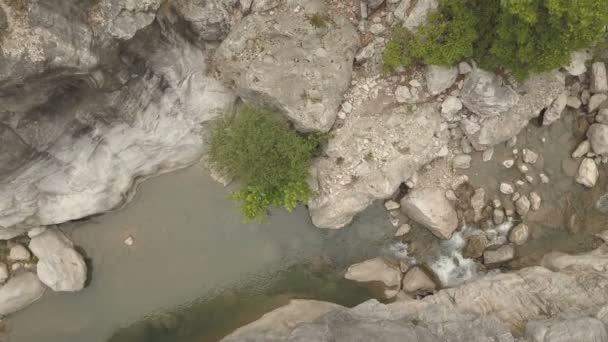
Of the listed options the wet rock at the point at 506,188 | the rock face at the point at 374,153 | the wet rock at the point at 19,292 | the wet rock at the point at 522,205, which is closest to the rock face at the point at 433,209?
the rock face at the point at 374,153

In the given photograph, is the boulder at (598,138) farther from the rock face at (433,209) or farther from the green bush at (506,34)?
the rock face at (433,209)

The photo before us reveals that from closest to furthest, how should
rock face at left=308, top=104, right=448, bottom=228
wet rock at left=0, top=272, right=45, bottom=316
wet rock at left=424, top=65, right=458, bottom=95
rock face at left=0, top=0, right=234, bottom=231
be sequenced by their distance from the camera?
rock face at left=0, top=0, right=234, bottom=231 < wet rock at left=424, top=65, right=458, bottom=95 < rock face at left=308, top=104, right=448, bottom=228 < wet rock at left=0, top=272, right=45, bottom=316

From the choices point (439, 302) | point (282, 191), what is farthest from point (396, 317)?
point (282, 191)

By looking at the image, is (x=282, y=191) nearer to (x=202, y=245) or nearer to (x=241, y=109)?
(x=241, y=109)

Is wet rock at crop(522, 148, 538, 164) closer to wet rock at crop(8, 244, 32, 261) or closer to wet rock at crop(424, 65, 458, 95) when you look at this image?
wet rock at crop(424, 65, 458, 95)

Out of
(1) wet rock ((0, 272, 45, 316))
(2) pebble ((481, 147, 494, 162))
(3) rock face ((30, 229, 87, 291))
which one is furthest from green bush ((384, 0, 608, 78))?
(1) wet rock ((0, 272, 45, 316))

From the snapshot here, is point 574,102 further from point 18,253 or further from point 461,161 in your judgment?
point 18,253
